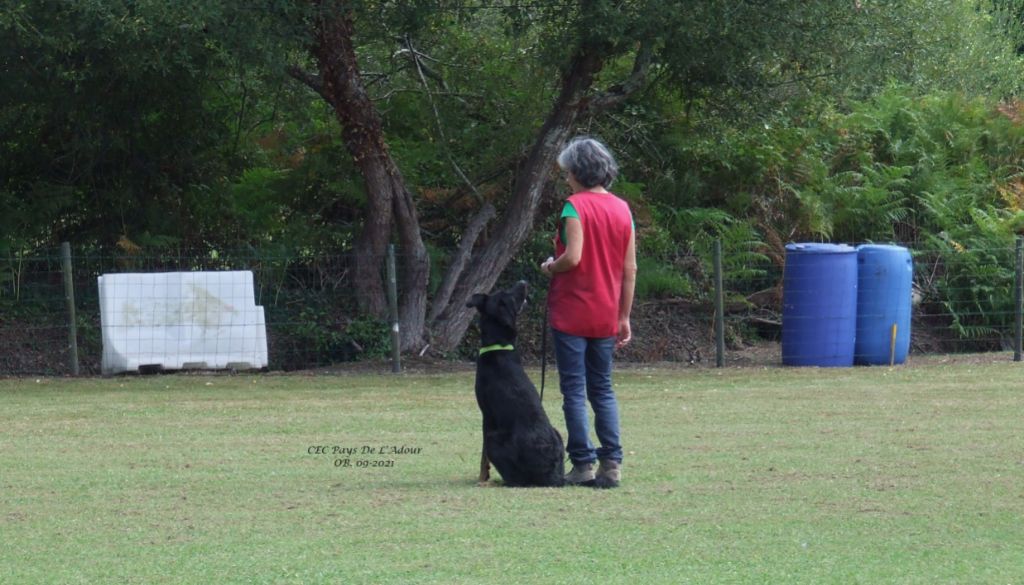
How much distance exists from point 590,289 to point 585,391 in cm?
60

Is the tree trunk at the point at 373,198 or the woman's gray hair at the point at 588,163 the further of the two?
the tree trunk at the point at 373,198

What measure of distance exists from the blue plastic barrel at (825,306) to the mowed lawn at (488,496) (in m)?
3.21

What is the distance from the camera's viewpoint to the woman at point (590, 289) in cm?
728

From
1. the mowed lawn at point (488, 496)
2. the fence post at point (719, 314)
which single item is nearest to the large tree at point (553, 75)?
the fence post at point (719, 314)

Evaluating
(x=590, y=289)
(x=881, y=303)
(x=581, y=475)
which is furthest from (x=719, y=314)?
(x=590, y=289)

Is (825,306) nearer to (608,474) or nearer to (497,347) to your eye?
(608,474)

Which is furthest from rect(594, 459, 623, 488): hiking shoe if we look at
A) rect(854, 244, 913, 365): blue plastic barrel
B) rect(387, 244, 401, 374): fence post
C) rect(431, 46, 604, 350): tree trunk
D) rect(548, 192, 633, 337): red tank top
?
rect(854, 244, 913, 365): blue plastic barrel

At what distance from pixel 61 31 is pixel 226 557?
346 inches

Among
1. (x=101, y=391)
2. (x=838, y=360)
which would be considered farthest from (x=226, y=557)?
(x=838, y=360)

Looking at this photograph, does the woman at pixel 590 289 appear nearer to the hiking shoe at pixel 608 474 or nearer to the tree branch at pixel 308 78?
the hiking shoe at pixel 608 474

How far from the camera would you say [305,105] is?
16812 millimetres

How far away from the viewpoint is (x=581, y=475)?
7.59 meters

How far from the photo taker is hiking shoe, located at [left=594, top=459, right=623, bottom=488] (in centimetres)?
753

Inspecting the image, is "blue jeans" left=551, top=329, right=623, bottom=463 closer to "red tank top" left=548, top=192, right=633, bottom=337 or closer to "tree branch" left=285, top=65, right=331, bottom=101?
"red tank top" left=548, top=192, right=633, bottom=337
